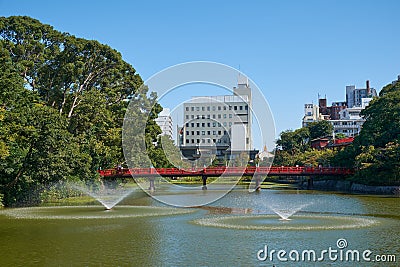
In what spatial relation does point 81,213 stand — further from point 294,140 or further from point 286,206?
point 294,140

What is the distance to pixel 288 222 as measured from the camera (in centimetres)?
2323

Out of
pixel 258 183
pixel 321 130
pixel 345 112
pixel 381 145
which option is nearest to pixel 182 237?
pixel 381 145

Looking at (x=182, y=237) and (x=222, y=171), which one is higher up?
(x=222, y=171)

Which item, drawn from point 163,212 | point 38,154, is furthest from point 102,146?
point 163,212

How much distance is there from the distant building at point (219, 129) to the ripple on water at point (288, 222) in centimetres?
4270

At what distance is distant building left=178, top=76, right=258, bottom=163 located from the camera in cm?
7525

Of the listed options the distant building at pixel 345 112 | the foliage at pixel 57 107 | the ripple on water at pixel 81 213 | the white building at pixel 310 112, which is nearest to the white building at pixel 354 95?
the distant building at pixel 345 112

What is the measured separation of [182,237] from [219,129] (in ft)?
249

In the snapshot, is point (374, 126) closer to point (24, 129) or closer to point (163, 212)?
point (163, 212)

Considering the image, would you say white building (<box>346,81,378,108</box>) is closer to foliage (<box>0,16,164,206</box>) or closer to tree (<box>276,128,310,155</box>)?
tree (<box>276,128,310,155</box>)

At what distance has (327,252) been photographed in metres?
16.1

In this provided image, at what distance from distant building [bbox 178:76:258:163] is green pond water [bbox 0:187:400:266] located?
43.1 meters

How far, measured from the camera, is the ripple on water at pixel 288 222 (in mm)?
21500

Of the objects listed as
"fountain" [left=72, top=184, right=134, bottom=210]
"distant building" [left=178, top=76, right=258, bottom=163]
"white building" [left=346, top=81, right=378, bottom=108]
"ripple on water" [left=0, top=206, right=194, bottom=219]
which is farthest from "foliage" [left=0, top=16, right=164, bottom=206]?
"white building" [left=346, top=81, right=378, bottom=108]
